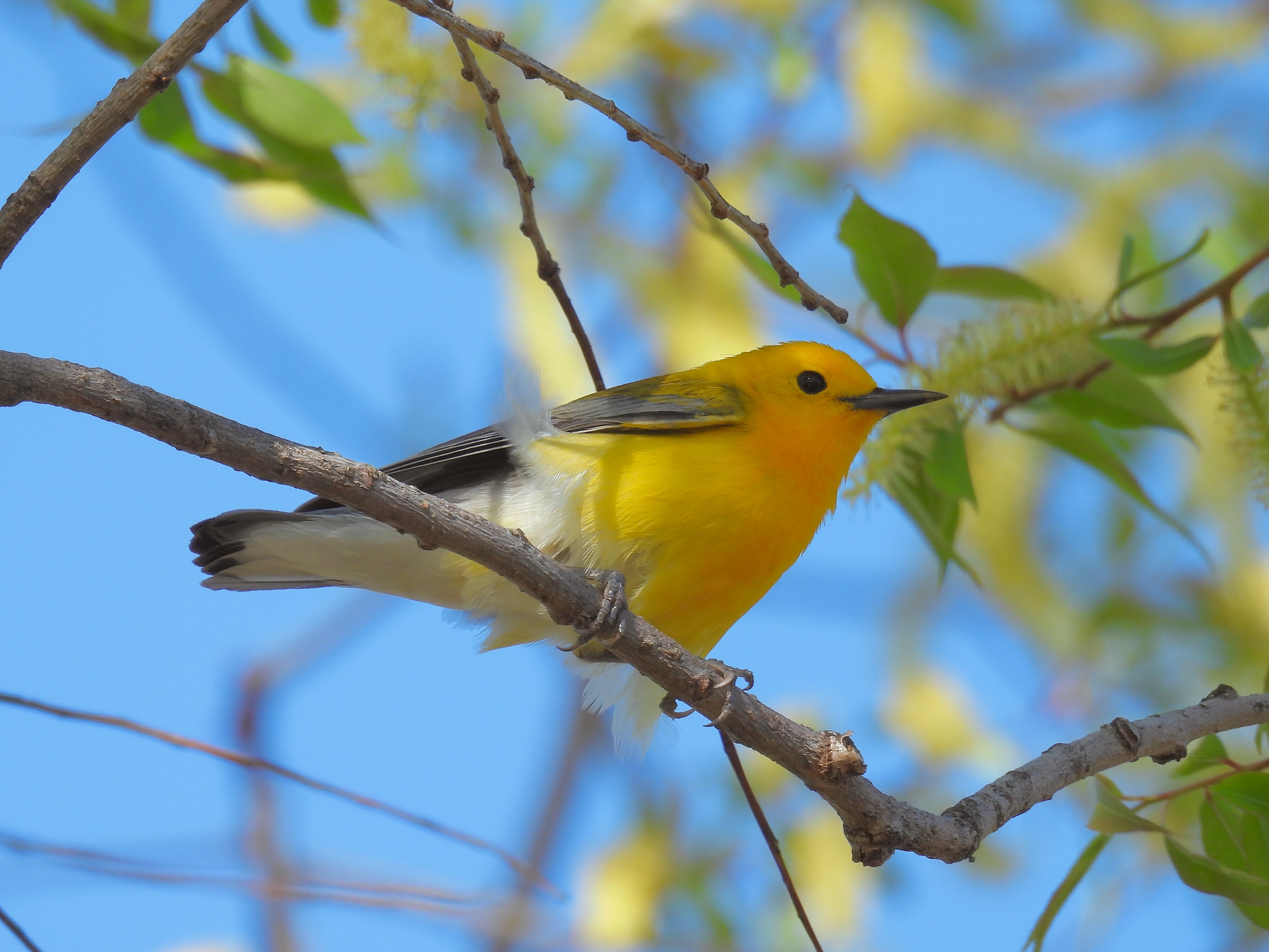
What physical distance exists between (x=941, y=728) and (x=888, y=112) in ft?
9.71

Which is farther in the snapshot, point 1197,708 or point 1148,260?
point 1148,260

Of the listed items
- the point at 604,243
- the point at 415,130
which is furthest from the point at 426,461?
the point at 604,243

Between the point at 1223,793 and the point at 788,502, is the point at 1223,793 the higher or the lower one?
the lower one

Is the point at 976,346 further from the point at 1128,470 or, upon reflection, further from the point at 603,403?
the point at 603,403

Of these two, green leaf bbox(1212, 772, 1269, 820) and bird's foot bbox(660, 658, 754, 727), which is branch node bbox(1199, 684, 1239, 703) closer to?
green leaf bbox(1212, 772, 1269, 820)

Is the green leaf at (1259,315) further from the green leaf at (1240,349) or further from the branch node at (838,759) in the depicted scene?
the branch node at (838,759)

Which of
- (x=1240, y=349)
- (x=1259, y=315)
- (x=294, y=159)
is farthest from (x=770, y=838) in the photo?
(x=294, y=159)

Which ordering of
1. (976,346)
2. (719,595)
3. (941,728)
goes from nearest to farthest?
(976,346) < (719,595) < (941,728)

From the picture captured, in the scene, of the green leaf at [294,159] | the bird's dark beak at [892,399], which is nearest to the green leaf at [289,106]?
the green leaf at [294,159]

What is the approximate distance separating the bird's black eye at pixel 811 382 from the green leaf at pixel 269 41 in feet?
7.29

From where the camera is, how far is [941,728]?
5.85m

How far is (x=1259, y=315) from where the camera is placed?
3510mm

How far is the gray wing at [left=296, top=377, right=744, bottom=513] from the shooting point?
4.11 m

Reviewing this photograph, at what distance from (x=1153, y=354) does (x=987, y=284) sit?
73cm
